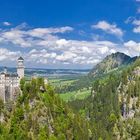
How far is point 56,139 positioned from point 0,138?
92.1 feet

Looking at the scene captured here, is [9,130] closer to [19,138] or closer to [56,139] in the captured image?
[19,138]

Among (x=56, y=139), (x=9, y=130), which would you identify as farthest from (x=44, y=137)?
(x=9, y=130)

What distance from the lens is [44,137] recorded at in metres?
197

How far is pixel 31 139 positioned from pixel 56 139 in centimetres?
1239

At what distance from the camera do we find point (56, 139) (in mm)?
198250

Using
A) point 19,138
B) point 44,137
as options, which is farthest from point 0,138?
point 44,137

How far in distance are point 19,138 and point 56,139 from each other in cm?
1892

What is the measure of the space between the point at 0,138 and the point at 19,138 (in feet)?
30.0

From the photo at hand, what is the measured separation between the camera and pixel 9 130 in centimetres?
19975

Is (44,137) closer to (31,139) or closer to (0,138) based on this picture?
(31,139)

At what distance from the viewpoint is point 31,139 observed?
650 feet

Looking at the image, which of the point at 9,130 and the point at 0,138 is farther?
the point at 9,130

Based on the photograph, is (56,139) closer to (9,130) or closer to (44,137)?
(44,137)

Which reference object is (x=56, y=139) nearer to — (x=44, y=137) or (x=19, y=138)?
(x=44, y=137)
